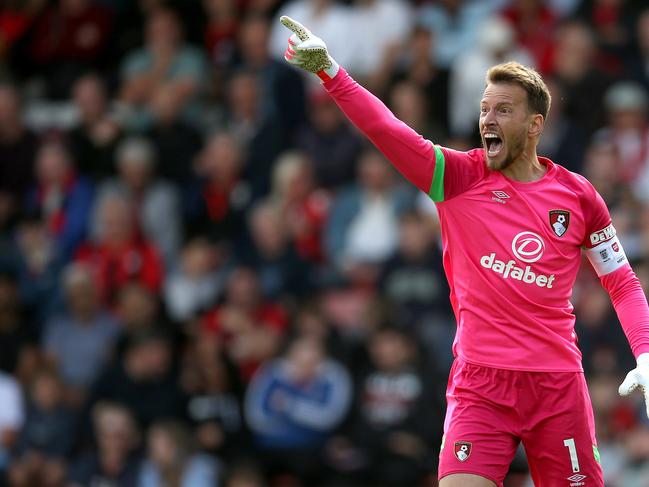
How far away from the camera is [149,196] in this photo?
42.4 feet

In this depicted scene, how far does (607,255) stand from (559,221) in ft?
1.22

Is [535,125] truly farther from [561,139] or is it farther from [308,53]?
[561,139]

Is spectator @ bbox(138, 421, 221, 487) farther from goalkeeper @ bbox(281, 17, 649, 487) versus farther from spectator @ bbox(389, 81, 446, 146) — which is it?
goalkeeper @ bbox(281, 17, 649, 487)

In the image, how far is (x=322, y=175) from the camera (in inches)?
484

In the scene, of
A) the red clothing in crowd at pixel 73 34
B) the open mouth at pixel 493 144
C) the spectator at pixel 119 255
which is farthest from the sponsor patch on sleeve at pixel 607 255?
the red clothing in crowd at pixel 73 34

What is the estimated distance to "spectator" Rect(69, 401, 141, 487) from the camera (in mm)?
10750

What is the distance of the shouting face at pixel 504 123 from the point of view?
236 inches

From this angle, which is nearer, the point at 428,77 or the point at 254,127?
the point at 428,77

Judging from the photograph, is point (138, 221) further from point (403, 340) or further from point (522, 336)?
point (522, 336)

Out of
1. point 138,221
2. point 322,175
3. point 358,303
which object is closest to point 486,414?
point 358,303

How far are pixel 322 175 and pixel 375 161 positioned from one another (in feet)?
2.57

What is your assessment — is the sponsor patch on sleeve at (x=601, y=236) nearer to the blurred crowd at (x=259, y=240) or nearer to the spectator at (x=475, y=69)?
the blurred crowd at (x=259, y=240)

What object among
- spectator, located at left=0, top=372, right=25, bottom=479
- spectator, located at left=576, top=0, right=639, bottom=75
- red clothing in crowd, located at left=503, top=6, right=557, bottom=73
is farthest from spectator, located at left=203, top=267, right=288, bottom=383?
spectator, located at left=576, top=0, right=639, bottom=75

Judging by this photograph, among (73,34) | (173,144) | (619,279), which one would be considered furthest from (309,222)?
(619,279)
